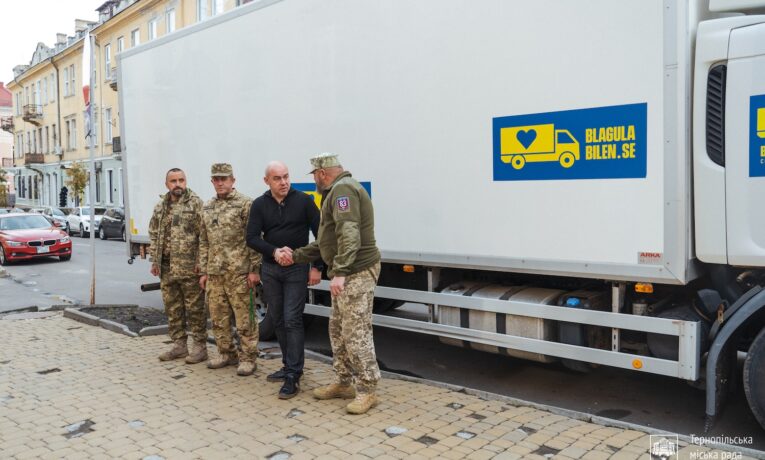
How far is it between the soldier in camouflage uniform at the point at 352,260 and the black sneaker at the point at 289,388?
571 millimetres

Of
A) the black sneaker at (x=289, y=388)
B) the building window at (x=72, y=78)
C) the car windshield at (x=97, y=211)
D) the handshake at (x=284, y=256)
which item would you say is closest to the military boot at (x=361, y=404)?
the black sneaker at (x=289, y=388)

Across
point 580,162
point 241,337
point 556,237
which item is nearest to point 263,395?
point 241,337

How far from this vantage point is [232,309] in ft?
19.2

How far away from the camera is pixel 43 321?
27.5ft

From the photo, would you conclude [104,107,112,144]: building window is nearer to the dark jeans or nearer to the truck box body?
the truck box body

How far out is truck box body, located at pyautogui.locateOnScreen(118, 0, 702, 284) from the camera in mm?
3977

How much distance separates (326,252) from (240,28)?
321cm

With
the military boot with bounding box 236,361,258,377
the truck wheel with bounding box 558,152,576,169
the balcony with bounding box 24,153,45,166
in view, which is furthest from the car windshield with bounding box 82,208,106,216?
the truck wheel with bounding box 558,152,576,169

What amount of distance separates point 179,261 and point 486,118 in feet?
10.6

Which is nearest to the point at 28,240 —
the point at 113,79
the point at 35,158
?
the point at 113,79

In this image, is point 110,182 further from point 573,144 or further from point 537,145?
point 573,144

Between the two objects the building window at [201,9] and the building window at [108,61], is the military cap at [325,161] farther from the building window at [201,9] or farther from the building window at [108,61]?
the building window at [108,61]

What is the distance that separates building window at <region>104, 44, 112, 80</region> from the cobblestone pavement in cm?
3634

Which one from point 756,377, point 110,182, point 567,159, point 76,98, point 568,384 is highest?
point 76,98
